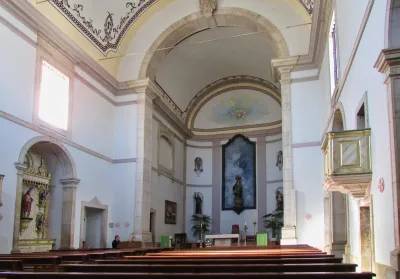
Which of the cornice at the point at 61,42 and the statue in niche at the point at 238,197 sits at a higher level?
the cornice at the point at 61,42

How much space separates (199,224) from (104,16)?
37.9 feet

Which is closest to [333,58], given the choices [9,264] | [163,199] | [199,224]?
[9,264]

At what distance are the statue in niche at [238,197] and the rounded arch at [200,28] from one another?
323 inches

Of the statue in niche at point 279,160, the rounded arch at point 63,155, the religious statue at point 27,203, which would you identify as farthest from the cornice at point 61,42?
the statue in niche at point 279,160

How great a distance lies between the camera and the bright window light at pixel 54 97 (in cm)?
1400

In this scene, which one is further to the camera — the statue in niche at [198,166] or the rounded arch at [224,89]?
the statue in niche at [198,166]

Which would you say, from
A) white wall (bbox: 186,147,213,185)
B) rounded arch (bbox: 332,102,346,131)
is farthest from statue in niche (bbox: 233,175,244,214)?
rounded arch (bbox: 332,102,346,131)

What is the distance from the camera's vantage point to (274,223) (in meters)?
22.3

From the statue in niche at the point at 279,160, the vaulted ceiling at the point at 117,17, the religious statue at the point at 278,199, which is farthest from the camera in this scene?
the statue in niche at the point at 279,160

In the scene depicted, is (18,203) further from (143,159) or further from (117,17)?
(117,17)

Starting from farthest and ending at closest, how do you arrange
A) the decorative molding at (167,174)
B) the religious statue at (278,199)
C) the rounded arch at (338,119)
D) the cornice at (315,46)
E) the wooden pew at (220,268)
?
the religious statue at (278,199) < the decorative molding at (167,174) < the cornice at (315,46) < the rounded arch at (338,119) < the wooden pew at (220,268)

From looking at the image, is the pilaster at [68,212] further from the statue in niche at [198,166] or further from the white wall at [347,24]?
the statue in niche at [198,166]

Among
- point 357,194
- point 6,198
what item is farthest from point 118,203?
point 357,194

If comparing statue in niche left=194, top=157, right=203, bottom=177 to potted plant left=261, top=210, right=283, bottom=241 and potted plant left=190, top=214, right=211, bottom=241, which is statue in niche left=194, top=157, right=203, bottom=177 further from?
potted plant left=261, top=210, right=283, bottom=241
